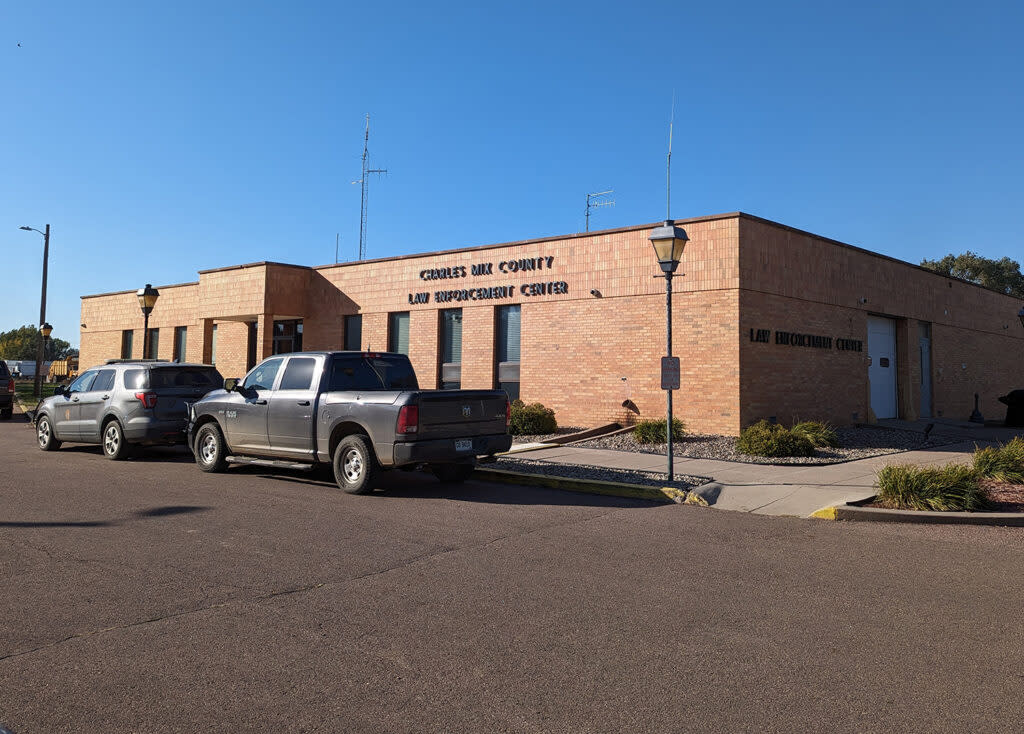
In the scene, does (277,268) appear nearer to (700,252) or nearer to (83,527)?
(700,252)

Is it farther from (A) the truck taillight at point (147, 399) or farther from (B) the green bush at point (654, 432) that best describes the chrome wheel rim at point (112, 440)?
(B) the green bush at point (654, 432)

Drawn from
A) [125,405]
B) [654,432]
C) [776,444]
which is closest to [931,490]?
[776,444]

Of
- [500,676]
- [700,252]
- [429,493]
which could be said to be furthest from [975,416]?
[500,676]

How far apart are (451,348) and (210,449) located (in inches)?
446

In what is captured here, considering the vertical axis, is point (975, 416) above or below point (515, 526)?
above

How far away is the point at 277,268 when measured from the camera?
25.8 m

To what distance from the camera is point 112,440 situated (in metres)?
13.9

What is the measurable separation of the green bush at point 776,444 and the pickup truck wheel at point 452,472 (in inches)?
240

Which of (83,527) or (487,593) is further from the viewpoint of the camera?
(83,527)

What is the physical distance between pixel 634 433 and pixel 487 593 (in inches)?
465

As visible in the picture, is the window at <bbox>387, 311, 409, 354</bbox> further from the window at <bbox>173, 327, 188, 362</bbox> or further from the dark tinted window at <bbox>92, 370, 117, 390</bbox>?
the window at <bbox>173, 327, 188, 362</bbox>

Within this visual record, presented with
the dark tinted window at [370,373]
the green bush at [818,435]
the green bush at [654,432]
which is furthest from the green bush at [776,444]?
the dark tinted window at [370,373]

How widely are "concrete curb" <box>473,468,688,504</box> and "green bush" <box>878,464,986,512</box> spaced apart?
8.09 ft

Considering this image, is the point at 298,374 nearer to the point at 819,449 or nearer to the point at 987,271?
the point at 819,449
